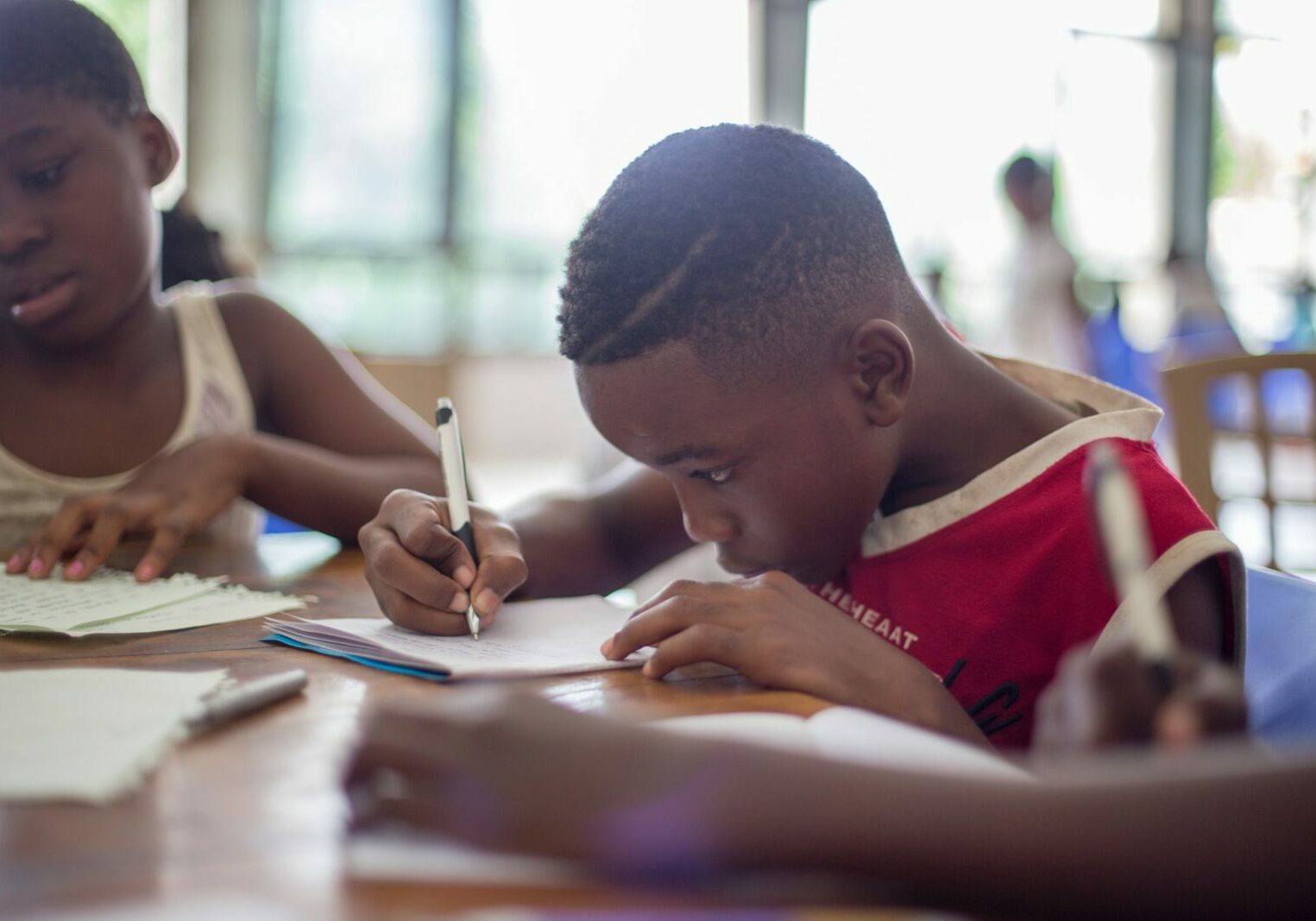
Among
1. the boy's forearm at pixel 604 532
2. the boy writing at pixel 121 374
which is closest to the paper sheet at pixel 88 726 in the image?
the boy writing at pixel 121 374

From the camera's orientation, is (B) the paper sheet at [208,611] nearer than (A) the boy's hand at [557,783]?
No

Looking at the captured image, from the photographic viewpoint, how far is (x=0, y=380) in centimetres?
126

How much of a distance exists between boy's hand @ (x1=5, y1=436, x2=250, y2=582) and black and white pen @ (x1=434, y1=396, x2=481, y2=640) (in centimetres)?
29

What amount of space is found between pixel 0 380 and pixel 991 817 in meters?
1.25

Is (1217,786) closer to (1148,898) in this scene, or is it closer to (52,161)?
(1148,898)

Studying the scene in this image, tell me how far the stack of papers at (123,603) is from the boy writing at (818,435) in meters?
0.11

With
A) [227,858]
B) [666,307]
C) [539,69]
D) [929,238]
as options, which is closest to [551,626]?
[666,307]

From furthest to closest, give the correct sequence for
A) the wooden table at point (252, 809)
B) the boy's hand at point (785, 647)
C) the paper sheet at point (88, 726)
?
the boy's hand at point (785, 647)
the paper sheet at point (88, 726)
the wooden table at point (252, 809)

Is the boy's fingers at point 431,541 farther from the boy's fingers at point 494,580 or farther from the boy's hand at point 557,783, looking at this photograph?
the boy's hand at point 557,783

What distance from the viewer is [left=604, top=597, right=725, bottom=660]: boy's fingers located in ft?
2.25

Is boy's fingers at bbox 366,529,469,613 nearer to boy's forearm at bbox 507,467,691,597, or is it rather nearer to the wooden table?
the wooden table

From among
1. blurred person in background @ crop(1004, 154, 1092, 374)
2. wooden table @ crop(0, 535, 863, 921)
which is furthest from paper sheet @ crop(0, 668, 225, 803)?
blurred person in background @ crop(1004, 154, 1092, 374)

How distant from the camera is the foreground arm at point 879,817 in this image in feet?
1.20

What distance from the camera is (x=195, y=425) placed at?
1293 millimetres
